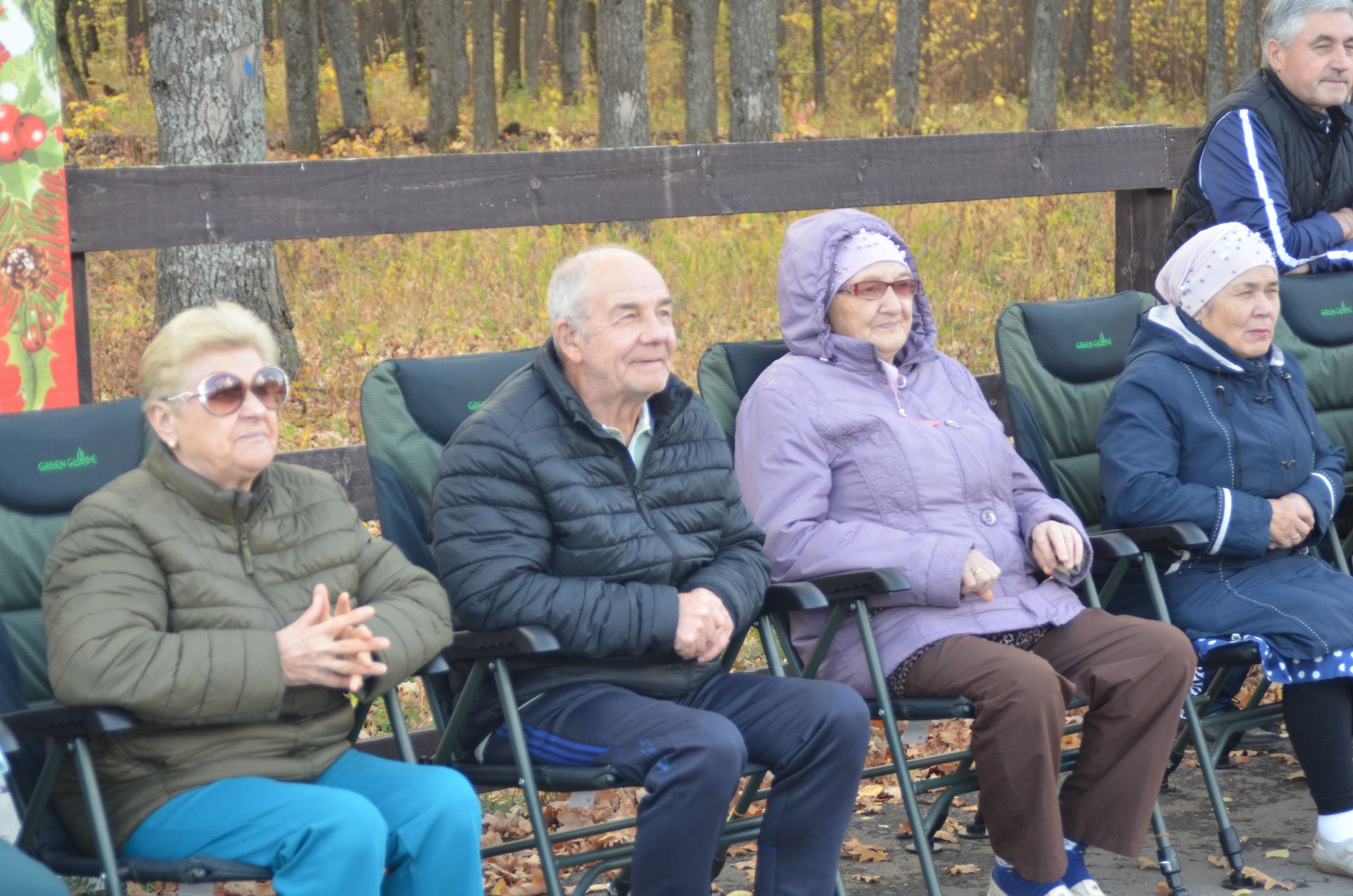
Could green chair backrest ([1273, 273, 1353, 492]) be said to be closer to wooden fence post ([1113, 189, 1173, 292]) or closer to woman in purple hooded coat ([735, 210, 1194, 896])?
wooden fence post ([1113, 189, 1173, 292])

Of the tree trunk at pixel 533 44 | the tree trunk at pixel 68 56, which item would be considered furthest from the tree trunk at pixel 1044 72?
the tree trunk at pixel 68 56

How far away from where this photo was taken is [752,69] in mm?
13562

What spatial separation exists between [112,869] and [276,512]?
0.69 m

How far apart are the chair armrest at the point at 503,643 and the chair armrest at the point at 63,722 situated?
0.70 meters

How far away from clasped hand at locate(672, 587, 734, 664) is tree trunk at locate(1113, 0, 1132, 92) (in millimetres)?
24188

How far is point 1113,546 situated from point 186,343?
2.20 metres

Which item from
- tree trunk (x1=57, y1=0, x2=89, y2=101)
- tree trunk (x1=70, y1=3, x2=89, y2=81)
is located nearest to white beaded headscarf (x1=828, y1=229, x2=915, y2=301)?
tree trunk (x1=57, y1=0, x2=89, y2=101)

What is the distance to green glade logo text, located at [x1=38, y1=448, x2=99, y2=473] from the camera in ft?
10.4

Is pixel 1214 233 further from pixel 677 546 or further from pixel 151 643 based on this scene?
pixel 151 643

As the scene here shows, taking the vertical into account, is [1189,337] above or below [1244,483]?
above

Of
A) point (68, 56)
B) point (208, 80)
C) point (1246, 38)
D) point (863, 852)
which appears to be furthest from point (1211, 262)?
point (68, 56)

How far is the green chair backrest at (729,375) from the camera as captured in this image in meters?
4.03

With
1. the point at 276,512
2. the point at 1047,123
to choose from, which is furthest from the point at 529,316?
the point at 1047,123

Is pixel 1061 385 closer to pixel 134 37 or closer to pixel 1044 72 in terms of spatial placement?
pixel 1044 72
